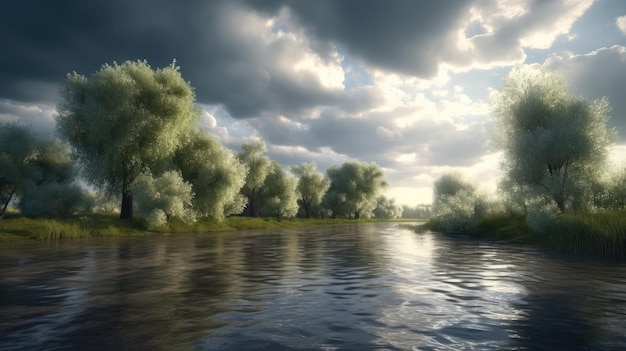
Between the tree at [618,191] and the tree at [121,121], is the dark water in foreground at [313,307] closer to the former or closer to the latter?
the tree at [618,191]

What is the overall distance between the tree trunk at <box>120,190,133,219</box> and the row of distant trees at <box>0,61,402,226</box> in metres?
0.10

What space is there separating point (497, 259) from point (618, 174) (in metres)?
15.9

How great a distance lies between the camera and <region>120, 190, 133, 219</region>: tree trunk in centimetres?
4477

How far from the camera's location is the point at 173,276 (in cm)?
1450

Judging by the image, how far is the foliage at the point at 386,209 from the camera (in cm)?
15241

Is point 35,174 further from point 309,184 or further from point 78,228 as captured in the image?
point 309,184

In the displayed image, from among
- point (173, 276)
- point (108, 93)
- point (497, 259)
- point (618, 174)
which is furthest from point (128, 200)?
point (618, 174)

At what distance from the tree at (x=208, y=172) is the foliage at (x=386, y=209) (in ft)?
342

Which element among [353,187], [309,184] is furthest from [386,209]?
[309,184]

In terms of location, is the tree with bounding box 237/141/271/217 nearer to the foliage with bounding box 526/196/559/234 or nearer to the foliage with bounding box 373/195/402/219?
the foliage with bounding box 526/196/559/234

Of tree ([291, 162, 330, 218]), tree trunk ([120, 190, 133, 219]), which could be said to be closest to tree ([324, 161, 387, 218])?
tree ([291, 162, 330, 218])

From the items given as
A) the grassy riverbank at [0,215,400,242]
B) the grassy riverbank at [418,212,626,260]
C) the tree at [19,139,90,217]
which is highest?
the tree at [19,139,90,217]

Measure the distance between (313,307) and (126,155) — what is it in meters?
39.5

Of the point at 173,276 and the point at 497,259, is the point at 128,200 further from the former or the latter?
the point at 497,259
